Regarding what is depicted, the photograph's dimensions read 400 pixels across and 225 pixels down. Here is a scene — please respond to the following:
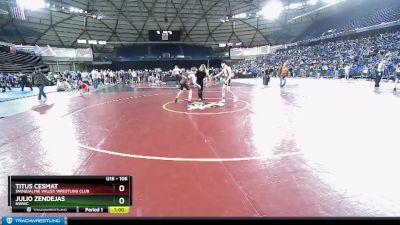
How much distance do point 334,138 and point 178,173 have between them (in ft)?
12.2

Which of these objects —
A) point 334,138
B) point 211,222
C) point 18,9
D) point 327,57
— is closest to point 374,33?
point 327,57

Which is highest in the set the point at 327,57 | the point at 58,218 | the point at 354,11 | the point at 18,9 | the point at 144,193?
the point at 354,11

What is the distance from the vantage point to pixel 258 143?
5859 mm

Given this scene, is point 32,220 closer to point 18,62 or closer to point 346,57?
point 346,57

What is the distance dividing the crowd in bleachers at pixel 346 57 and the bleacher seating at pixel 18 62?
2858 centimetres

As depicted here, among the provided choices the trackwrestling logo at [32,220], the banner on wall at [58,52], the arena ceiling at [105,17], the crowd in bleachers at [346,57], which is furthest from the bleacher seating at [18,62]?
the trackwrestling logo at [32,220]

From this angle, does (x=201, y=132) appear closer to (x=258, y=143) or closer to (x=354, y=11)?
(x=258, y=143)

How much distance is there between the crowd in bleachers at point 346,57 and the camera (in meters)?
26.3
